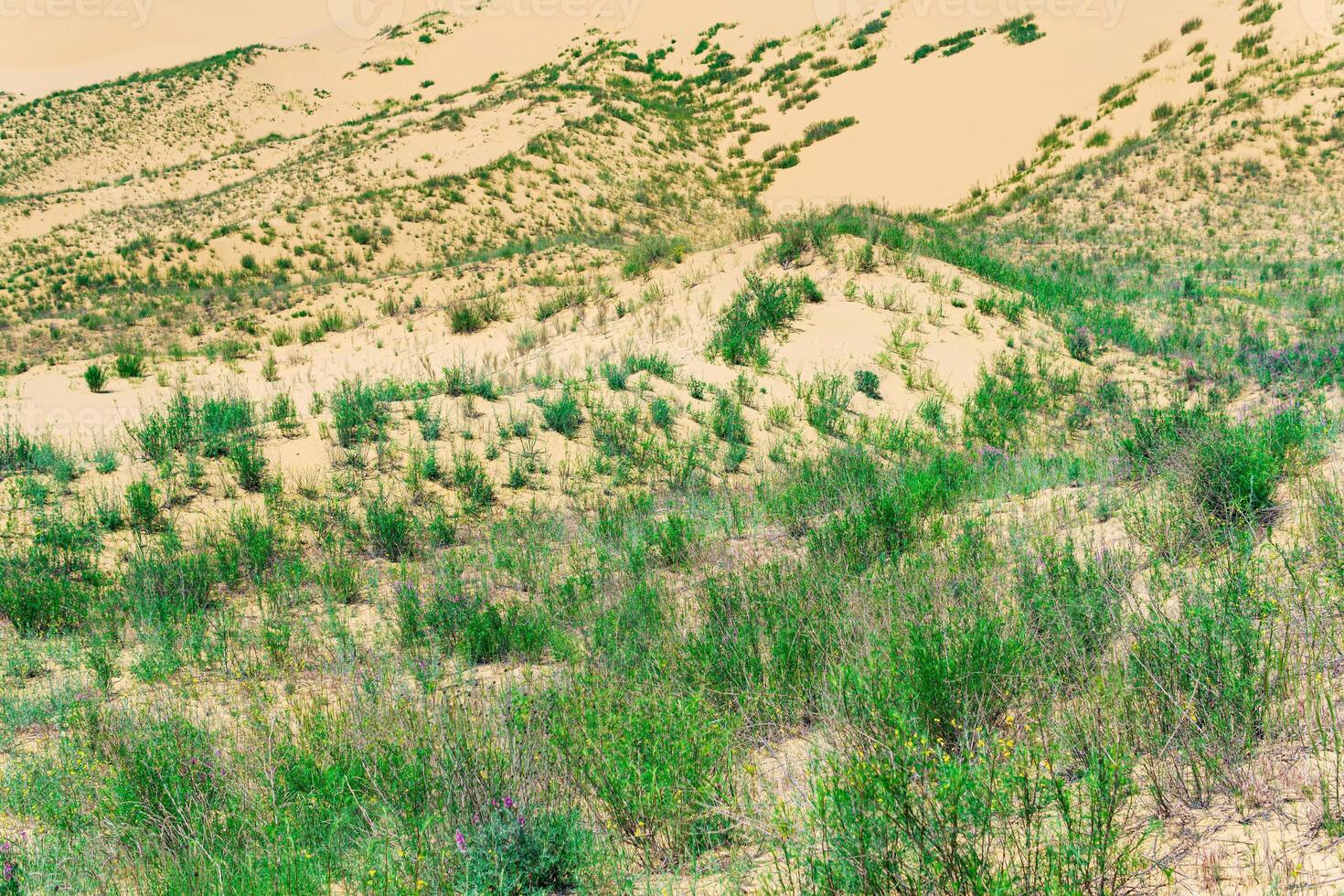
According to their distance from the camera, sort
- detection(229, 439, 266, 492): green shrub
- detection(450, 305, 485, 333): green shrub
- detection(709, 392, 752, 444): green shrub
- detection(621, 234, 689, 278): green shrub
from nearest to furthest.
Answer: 1. detection(229, 439, 266, 492): green shrub
2. detection(709, 392, 752, 444): green shrub
3. detection(450, 305, 485, 333): green shrub
4. detection(621, 234, 689, 278): green shrub

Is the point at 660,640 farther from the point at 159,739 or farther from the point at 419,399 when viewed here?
the point at 419,399

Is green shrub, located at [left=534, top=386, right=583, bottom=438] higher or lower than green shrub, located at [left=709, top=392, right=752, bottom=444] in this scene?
higher

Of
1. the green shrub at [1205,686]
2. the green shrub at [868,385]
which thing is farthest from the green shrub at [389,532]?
the green shrub at [868,385]

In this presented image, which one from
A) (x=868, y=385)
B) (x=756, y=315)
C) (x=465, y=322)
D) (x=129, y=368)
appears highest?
(x=129, y=368)

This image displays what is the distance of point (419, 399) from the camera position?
9008 mm

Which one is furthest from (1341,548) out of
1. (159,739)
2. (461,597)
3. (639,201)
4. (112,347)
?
(639,201)

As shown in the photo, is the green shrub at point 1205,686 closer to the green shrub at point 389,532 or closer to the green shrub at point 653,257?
the green shrub at point 389,532

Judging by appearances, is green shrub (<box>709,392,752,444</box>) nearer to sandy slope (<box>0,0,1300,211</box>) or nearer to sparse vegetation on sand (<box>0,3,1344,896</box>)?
sparse vegetation on sand (<box>0,3,1344,896</box>)

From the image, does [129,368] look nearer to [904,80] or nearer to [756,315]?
[756,315]

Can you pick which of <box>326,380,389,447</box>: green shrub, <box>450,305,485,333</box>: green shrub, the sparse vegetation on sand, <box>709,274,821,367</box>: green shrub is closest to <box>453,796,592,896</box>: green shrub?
the sparse vegetation on sand

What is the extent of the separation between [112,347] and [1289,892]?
17362 millimetres

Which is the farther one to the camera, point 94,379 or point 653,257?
point 653,257

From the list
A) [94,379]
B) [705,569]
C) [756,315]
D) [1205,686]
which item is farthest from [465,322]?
[1205,686]

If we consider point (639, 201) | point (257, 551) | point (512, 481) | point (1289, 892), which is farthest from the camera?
point (639, 201)
